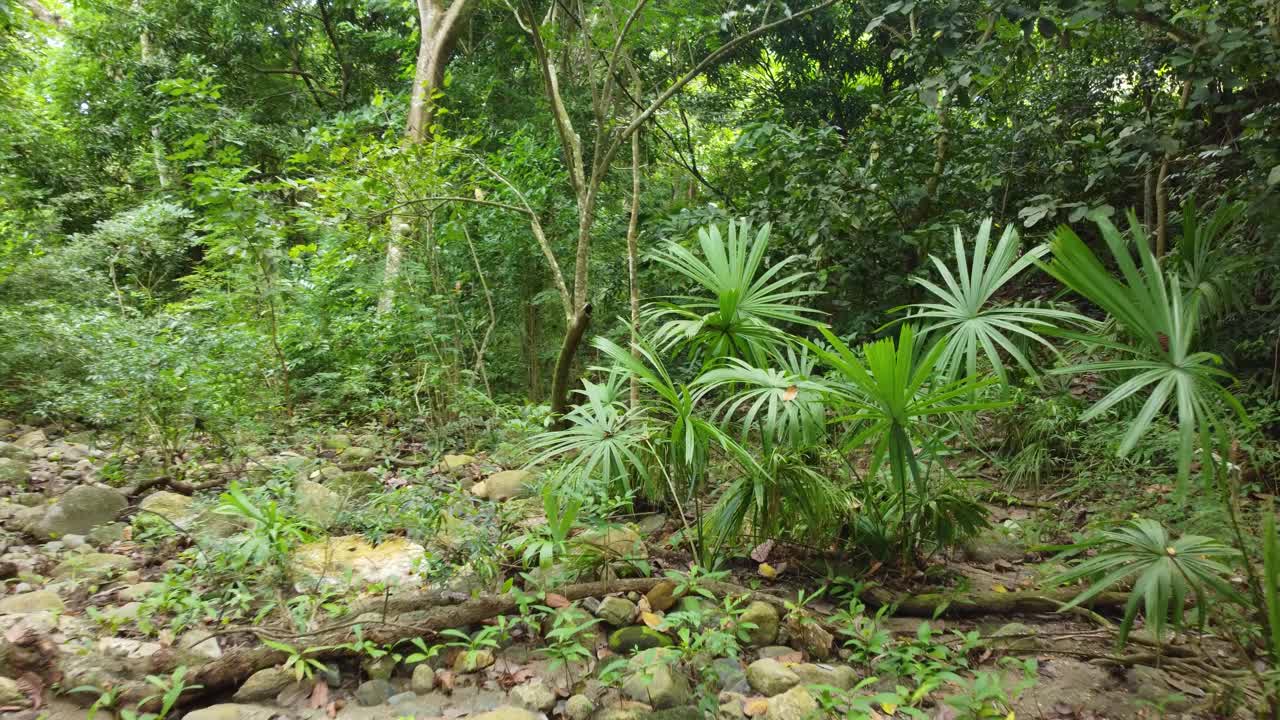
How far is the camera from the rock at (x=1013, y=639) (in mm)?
2211

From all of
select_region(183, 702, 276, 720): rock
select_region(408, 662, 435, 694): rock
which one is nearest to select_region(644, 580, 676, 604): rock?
select_region(408, 662, 435, 694): rock

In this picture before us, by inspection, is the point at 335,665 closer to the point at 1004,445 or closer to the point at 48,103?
the point at 1004,445

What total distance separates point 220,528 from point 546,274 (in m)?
3.65

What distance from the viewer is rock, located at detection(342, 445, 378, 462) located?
4.39 metres

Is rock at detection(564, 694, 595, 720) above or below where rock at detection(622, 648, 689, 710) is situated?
below

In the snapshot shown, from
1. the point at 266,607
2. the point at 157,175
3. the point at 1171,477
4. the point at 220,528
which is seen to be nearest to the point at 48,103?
the point at 157,175

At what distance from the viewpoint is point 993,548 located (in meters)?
3.08

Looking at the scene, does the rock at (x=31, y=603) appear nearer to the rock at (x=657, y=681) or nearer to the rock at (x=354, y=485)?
the rock at (x=354, y=485)

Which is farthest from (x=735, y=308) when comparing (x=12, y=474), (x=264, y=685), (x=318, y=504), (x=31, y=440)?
(x=31, y=440)

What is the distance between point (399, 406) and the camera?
4727 millimetres

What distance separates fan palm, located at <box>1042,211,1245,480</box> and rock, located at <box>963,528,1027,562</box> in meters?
1.45

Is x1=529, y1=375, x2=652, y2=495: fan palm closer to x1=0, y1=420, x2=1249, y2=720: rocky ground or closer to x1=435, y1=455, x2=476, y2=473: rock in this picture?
x1=0, y1=420, x2=1249, y2=720: rocky ground

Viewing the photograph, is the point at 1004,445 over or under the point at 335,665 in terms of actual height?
over

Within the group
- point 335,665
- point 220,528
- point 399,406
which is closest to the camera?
point 335,665
